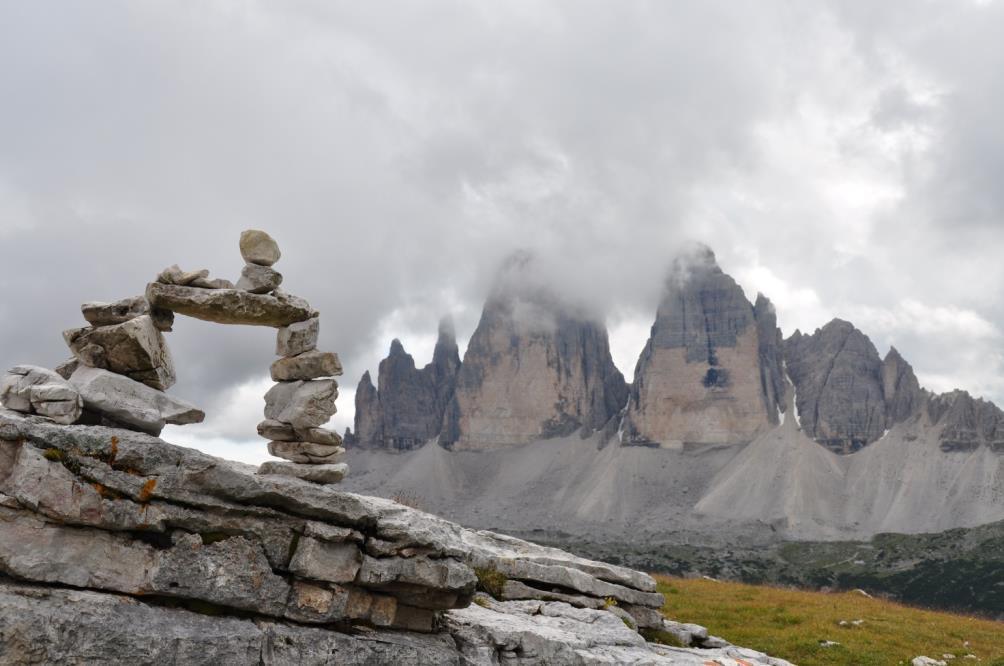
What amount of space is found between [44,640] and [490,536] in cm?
Answer: 1418

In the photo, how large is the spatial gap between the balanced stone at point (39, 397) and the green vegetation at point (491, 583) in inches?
439

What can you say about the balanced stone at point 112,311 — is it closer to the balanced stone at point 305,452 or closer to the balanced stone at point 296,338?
the balanced stone at point 296,338

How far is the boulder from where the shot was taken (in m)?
15.3

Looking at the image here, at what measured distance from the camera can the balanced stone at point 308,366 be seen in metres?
17.0

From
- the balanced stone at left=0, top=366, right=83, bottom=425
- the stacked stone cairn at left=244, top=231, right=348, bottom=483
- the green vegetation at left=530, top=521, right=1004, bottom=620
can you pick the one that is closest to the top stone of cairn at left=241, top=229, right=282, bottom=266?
the stacked stone cairn at left=244, top=231, right=348, bottom=483

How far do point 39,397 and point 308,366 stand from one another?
509 cm

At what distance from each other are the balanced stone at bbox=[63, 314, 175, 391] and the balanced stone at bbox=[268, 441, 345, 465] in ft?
9.65

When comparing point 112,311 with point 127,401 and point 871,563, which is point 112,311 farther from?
point 871,563

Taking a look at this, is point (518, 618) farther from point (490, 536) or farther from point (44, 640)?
point (44, 640)

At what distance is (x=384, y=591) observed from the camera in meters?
16.5

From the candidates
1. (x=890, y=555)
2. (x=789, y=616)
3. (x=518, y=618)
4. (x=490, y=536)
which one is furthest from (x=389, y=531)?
(x=890, y=555)

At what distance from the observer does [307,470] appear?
52.7 ft

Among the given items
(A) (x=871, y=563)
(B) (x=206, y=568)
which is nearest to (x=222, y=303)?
(B) (x=206, y=568)

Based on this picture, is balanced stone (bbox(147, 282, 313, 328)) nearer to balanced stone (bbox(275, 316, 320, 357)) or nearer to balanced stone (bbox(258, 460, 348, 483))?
balanced stone (bbox(275, 316, 320, 357))
